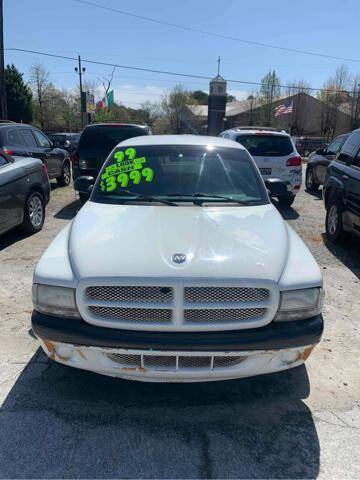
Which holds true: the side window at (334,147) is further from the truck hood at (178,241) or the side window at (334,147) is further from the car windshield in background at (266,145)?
the truck hood at (178,241)

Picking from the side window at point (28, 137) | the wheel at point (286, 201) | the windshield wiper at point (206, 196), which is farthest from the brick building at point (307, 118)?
the windshield wiper at point (206, 196)

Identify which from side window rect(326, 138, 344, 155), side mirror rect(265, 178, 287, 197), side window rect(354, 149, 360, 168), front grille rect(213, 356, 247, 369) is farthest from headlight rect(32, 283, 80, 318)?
side window rect(326, 138, 344, 155)

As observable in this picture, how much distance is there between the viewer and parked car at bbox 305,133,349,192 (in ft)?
36.9

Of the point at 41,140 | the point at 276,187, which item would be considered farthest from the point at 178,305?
the point at 41,140

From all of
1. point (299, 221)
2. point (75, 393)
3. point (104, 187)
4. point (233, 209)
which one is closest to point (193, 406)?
point (75, 393)

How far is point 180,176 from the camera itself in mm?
4102

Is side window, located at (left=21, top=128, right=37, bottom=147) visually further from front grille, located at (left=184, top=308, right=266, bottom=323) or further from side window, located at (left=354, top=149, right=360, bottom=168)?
front grille, located at (left=184, top=308, right=266, bottom=323)

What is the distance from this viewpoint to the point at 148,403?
2939 mm

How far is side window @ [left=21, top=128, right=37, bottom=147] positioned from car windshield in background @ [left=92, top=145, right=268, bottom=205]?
20.0ft

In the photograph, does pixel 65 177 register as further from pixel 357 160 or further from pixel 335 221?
pixel 357 160

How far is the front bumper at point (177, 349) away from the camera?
100 inches

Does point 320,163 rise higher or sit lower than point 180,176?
lower

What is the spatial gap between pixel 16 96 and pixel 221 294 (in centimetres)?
4375

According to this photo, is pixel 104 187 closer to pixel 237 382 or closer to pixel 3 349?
pixel 3 349
